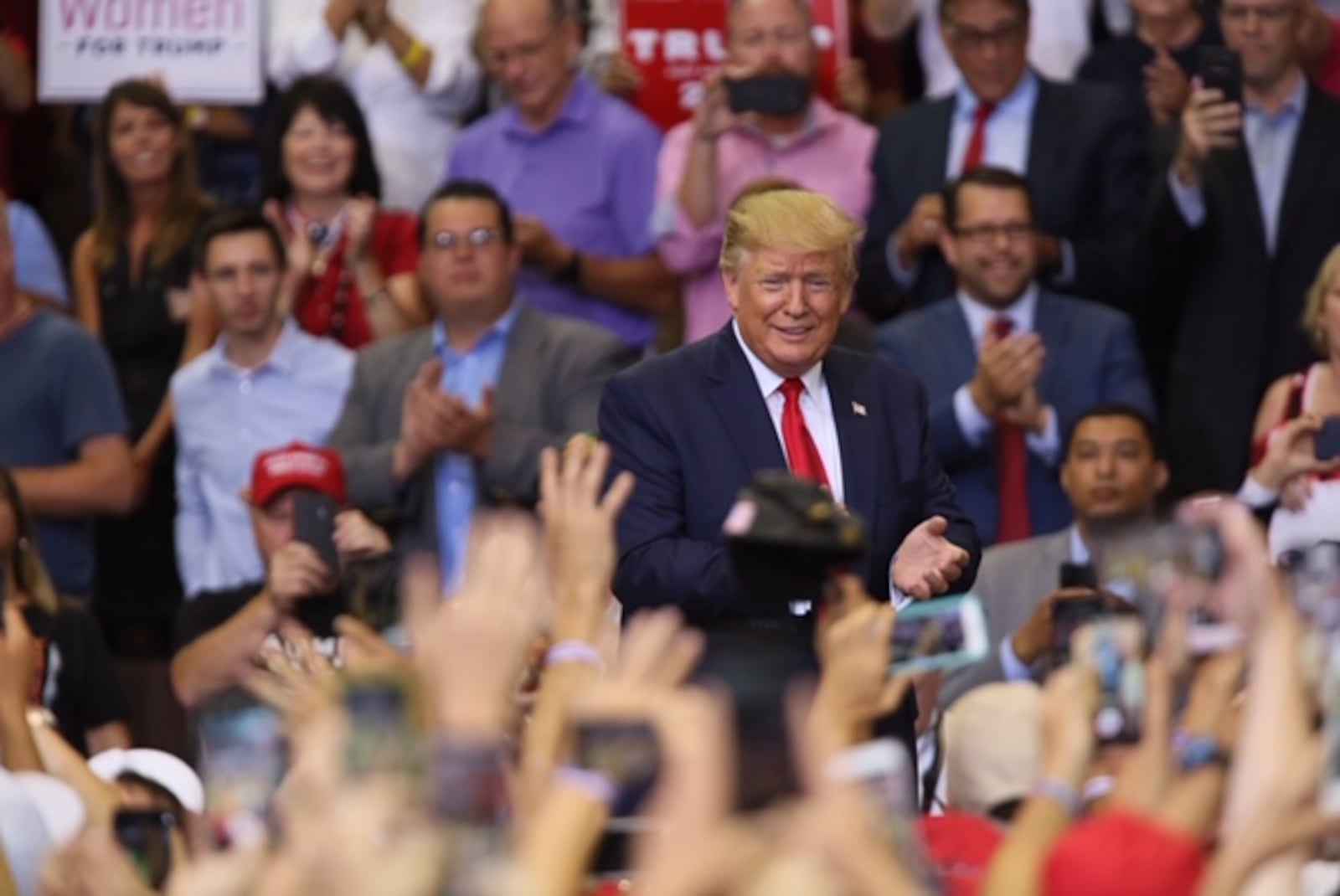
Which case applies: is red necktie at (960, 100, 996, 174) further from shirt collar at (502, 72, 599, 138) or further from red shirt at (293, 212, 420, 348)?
red shirt at (293, 212, 420, 348)

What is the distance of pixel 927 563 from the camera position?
5.41 meters

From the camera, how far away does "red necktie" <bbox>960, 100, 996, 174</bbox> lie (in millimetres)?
8812

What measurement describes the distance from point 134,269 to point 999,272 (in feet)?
8.43

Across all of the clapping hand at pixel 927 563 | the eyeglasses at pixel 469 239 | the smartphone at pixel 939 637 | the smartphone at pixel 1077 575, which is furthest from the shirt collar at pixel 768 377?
the eyeglasses at pixel 469 239

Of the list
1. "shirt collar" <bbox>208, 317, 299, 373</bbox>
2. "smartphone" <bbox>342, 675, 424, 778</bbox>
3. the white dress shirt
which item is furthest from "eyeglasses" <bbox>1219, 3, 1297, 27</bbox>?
"smartphone" <bbox>342, 675, 424, 778</bbox>

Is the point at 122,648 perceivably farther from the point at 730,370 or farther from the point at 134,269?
the point at 730,370

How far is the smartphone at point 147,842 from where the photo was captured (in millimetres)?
4527

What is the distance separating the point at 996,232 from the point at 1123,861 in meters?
4.90

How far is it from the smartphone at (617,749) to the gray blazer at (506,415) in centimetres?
428

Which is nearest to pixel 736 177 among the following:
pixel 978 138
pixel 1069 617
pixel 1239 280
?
pixel 978 138

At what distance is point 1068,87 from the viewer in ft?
28.8

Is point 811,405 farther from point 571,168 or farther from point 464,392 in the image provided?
point 571,168

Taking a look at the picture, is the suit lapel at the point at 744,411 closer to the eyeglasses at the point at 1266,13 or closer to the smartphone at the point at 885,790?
the smartphone at the point at 885,790

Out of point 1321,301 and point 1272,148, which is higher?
point 1272,148
